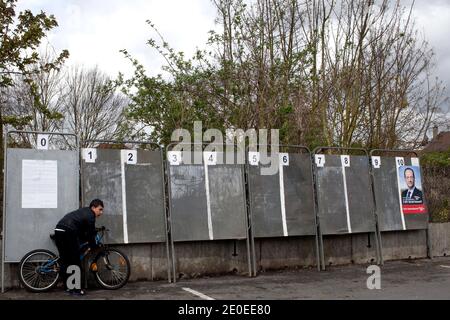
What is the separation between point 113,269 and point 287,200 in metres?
3.78

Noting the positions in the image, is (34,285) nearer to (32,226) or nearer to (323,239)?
(32,226)

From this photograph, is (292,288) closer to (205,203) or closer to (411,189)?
(205,203)

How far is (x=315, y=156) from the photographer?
11.2 m

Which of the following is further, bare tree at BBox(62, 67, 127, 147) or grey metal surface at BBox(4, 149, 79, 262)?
bare tree at BBox(62, 67, 127, 147)

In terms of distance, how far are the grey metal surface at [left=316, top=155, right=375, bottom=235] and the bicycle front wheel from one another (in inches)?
168

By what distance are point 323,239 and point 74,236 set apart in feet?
17.9

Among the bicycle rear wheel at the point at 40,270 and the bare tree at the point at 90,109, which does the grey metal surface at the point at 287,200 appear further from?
the bare tree at the point at 90,109

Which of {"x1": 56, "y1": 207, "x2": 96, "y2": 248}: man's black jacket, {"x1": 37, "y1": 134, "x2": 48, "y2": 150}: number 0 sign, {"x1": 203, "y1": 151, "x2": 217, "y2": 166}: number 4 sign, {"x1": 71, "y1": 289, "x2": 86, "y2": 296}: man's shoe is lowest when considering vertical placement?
{"x1": 71, "y1": 289, "x2": 86, "y2": 296}: man's shoe

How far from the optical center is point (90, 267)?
8875 millimetres

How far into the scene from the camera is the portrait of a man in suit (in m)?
12.5

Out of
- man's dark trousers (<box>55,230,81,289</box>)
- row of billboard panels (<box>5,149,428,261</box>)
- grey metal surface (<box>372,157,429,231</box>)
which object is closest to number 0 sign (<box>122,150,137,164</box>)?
row of billboard panels (<box>5,149,428,261</box>)

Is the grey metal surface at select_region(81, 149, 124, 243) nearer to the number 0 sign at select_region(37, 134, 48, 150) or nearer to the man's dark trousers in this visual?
the number 0 sign at select_region(37, 134, 48, 150)
